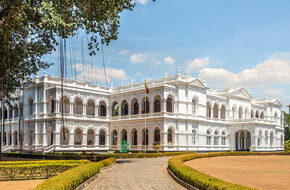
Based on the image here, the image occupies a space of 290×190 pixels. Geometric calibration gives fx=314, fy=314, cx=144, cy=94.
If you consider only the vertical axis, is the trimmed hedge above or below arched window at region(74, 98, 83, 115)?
below

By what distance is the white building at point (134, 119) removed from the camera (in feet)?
141

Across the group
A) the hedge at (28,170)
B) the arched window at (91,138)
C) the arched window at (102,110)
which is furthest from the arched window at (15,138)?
the hedge at (28,170)

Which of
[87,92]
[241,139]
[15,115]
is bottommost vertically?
[241,139]

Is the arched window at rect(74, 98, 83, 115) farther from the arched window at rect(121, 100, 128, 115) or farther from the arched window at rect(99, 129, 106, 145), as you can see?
the arched window at rect(121, 100, 128, 115)

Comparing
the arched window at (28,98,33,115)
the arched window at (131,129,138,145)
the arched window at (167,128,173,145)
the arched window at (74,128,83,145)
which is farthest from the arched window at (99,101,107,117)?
the arched window at (167,128,173,145)

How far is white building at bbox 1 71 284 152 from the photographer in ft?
141

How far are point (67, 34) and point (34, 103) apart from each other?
30.7 m

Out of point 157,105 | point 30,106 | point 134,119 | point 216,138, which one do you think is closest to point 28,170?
point 134,119

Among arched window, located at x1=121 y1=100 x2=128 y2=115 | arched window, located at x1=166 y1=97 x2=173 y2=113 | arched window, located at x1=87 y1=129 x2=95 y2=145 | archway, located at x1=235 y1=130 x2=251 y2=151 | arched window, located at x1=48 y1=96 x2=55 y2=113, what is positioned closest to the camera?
arched window, located at x1=48 y1=96 x2=55 y2=113

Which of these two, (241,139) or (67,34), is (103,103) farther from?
(67,34)

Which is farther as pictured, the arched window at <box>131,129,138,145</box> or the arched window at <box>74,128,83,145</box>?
the arched window at <box>131,129,138,145</box>

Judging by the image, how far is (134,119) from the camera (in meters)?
45.3

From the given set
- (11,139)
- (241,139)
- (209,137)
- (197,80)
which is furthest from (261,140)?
(11,139)

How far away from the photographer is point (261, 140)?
50812mm
